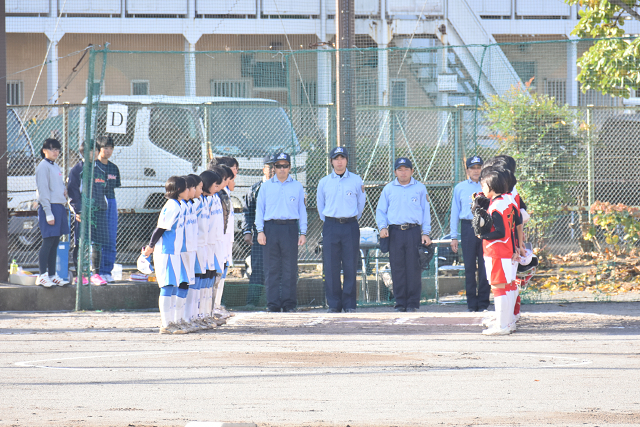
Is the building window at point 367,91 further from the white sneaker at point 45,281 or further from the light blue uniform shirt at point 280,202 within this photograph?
the white sneaker at point 45,281

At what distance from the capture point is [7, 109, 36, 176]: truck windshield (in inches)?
532

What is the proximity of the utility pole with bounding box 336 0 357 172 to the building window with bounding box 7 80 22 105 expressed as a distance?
1307 centimetres

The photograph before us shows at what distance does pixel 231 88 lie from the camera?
12.7m

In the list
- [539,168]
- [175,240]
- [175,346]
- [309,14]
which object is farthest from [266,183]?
[309,14]

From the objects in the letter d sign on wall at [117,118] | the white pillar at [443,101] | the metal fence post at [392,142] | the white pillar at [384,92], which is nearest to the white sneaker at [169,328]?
the letter d sign on wall at [117,118]

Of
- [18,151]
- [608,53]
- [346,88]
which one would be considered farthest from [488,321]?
[18,151]

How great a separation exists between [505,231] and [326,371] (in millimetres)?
2958

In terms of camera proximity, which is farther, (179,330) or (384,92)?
(384,92)

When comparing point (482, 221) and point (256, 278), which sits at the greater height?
point (482, 221)

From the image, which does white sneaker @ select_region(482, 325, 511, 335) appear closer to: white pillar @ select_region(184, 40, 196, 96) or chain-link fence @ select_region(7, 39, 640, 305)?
chain-link fence @ select_region(7, 39, 640, 305)

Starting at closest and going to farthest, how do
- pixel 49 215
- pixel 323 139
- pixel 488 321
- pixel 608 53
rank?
pixel 488 321 < pixel 49 215 < pixel 608 53 < pixel 323 139

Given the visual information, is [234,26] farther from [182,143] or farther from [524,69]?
[524,69]

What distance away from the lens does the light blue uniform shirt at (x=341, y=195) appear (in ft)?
34.1

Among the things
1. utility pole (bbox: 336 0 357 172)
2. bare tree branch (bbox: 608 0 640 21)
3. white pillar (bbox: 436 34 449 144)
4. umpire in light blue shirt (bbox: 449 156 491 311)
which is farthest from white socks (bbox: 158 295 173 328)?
bare tree branch (bbox: 608 0 640 21)
